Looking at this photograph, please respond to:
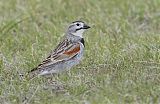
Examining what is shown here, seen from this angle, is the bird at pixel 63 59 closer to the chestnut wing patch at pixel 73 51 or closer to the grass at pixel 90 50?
the chestnut wing patch at pixel 73 51

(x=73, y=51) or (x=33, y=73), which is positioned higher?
(x=73, y=51)

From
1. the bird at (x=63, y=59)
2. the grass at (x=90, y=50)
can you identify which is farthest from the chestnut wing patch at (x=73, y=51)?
the grass at (x=90, y=50)

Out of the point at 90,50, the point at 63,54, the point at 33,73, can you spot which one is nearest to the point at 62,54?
the point at 63,54

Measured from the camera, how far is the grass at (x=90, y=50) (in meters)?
7.52

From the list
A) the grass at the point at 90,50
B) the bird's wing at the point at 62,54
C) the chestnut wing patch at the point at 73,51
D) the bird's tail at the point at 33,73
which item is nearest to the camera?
the grass at the point at 90,50

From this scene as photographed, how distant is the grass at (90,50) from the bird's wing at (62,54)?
189 millimetres

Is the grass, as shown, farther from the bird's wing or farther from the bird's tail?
the bird's wing

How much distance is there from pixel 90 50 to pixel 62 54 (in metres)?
0.97

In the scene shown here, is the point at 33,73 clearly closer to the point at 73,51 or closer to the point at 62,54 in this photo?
the point at 62,54

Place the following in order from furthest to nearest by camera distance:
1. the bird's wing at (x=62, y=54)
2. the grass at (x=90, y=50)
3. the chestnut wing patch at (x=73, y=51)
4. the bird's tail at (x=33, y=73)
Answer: the chestnut wing patch at (x=73, y=51), the bird's wing at (x=62, y=54), the bird's tail at (x=33, y=73), the grass at (x=90, y=50)

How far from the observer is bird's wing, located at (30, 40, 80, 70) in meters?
8.34

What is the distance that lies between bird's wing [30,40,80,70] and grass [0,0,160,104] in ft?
0.62

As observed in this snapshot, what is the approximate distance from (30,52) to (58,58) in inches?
42.5

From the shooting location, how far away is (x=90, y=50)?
9359 millimetres
